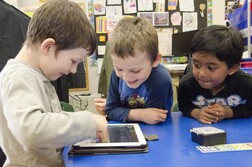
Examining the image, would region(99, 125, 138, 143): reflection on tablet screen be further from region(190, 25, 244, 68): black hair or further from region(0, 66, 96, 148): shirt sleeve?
region(190, 25, 244, 68): black hair

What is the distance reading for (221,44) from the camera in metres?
1.02

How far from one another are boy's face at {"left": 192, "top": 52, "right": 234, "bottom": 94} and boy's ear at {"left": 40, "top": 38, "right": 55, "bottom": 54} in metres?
0.60

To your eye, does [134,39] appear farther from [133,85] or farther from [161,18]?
[161,18]

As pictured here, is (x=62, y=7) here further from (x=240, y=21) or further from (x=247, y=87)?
(x=240, y=21)

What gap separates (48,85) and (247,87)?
77 centimetres

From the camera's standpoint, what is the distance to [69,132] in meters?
0.60

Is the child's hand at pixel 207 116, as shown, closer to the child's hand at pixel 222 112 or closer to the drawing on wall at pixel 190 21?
the child's hand at pixel 222 112

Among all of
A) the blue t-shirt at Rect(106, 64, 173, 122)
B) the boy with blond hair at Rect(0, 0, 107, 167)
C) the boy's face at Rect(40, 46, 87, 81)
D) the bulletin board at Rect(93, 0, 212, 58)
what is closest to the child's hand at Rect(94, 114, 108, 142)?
the boy with blond hair at Rect(0, 0, 107, 167)

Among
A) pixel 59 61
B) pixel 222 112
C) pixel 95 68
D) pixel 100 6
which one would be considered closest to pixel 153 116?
pixel 222 112

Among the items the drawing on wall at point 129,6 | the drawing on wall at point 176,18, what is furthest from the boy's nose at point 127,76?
the drawing on wall at point 176,18

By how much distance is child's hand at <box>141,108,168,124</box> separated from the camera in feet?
3.01

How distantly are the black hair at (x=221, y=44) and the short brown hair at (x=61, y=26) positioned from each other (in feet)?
1.68

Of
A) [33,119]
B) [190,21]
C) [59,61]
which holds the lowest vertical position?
[33,119]

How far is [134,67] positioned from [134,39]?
0.10m
